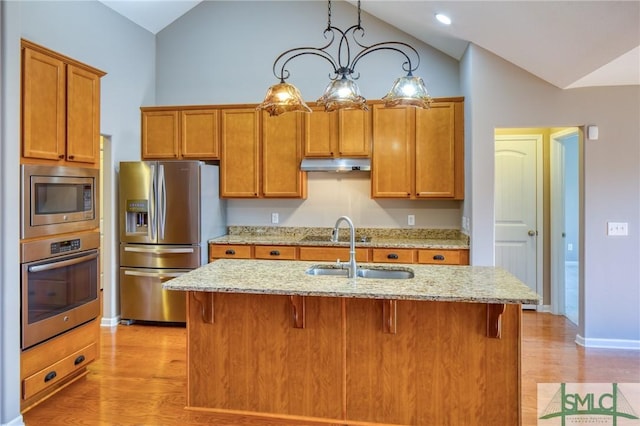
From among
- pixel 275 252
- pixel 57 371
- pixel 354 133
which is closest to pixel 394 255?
pixel 275 252

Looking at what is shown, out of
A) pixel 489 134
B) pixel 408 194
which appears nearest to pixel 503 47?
pixel 489 134

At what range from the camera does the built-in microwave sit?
253 cm

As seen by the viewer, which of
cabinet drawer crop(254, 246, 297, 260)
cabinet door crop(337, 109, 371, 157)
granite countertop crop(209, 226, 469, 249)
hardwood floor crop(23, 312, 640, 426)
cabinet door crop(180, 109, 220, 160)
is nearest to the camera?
hardwood floor crop(23, 312, 640, 426)

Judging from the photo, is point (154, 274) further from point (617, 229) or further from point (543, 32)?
point (617, 229)

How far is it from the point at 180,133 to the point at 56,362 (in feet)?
9.07

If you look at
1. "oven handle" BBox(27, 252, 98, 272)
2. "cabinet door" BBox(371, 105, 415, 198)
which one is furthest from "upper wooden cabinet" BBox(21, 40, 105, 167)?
"cabinet door" BBox(371, 105, 415, 198)

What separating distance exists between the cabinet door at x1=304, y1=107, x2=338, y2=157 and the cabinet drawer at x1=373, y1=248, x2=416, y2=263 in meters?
1.17

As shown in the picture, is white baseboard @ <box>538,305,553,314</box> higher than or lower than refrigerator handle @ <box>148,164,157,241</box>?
lower

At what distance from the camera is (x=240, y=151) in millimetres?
4742

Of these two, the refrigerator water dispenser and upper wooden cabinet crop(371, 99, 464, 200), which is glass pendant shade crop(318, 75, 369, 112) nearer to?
upper wooden cabinet crop(371, 99, 464, 200)

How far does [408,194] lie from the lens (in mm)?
4508

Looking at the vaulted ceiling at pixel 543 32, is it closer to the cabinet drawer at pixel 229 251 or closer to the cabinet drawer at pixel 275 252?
the cabinet drawer at pixel 275 252

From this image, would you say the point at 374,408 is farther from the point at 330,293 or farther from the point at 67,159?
the point at 67,159

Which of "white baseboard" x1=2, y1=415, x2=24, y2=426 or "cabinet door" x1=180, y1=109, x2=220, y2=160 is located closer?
"white baseboard" x1=2, y1=415, x2=24, y2=426
